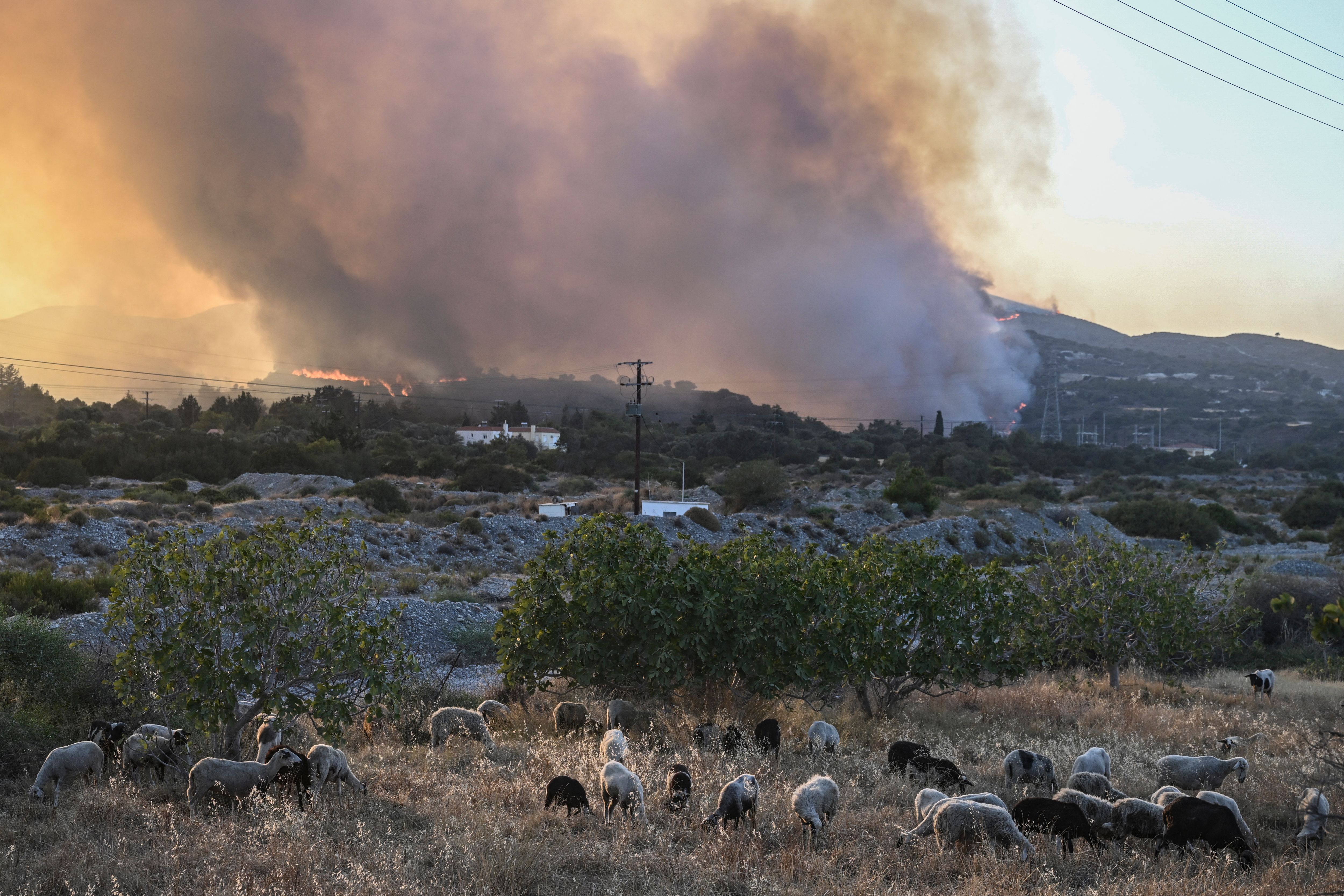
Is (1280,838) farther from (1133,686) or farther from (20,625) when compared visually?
(20,625)

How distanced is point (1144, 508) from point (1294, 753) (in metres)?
42.2

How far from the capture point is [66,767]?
7156 millimetres

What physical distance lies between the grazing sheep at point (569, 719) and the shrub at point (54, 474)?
4633 cm

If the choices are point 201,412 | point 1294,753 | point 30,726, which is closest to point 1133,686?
point 1294,753

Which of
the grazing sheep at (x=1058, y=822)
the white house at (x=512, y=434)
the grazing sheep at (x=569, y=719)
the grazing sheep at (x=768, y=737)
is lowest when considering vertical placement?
the grazing sheep at (x=569, y=719)

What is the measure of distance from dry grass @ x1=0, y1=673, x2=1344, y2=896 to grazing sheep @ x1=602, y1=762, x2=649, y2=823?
129 millimetres

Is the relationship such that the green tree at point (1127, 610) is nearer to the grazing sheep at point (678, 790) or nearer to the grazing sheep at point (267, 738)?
the grazing sheep at point (678, 790)

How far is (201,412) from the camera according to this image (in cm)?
9488

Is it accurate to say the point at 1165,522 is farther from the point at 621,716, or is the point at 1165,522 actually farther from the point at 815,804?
the point at 815,804

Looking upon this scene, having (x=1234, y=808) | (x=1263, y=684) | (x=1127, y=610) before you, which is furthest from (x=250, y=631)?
(x=1263, y=684)

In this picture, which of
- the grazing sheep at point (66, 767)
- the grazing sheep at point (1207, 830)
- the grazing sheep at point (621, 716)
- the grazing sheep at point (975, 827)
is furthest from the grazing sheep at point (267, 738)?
the grazing sheep at point (1207, 830)

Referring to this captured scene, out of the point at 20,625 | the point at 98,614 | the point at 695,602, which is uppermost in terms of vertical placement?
the point at 695,602

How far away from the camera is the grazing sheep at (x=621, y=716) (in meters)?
9.75

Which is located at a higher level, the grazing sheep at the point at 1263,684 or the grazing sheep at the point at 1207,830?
the grazing sheep at the point at 1207,830
